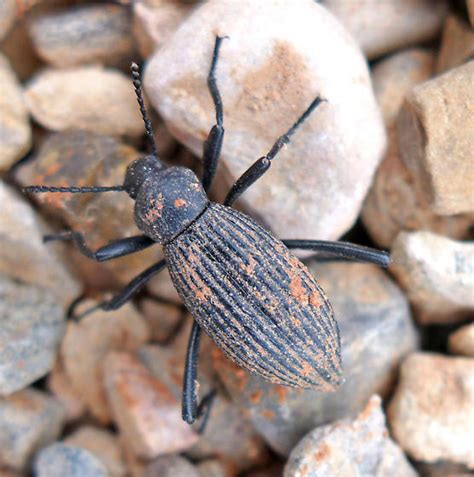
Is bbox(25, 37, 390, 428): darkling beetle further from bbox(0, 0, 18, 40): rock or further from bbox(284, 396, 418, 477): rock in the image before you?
bbox(0, 0, 18, 40): rock

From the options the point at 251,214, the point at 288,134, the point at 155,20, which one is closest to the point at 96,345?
the point at 251,214

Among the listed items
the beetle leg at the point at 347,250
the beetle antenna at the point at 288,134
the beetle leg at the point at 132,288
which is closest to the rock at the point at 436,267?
the beetle leg at the point at 347,250

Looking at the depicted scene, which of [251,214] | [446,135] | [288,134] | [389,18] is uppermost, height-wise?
[389,18]

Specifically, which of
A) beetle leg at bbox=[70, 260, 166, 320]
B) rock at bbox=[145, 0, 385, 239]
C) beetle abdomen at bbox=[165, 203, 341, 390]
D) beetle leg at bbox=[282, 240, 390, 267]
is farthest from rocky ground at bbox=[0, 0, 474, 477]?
beetle abdomen at bbox=[165, 203, 341, 390]

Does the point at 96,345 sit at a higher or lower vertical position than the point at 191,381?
lower

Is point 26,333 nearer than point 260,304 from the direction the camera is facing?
No

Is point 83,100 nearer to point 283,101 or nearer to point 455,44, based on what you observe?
point 283,101

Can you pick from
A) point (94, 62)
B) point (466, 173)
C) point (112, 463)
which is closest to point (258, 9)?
point (94, 62)
